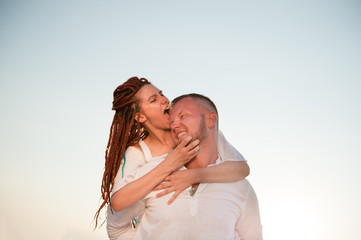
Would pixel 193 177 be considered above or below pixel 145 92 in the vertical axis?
below

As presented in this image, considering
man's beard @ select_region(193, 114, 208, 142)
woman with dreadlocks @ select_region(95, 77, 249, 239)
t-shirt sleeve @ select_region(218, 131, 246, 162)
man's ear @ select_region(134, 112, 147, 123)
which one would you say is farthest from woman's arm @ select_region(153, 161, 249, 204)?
man's ear @ select_region(134, 112, 147, 123)

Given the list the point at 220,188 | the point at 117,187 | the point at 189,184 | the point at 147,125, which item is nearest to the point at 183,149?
the point at 189,184

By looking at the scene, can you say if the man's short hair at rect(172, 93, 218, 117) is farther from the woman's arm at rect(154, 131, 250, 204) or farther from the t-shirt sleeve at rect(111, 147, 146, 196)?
the t-shirt sleeve at rect(111, 147, 146, 196)

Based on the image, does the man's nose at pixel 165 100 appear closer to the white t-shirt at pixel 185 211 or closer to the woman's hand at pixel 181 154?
the white t-shirt at pixel 185 211

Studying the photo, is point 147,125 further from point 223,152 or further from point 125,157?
point 223,152

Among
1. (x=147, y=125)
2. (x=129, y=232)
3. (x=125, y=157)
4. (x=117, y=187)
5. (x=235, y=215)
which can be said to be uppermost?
(x=147, y=125)

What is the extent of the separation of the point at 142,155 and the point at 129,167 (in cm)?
38

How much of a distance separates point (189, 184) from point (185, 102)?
104 cm

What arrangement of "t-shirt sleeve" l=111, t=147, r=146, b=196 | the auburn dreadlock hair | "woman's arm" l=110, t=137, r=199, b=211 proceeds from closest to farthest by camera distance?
1. "woman's arm" l=110, t=137, r=199, b=211
2. "t-shirt sleeve" l=111, t=147, r=146, b=196
3. the auburn dreadlock hair

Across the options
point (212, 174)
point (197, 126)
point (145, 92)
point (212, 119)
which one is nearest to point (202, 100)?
point (212, 119)

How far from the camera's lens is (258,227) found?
4.38 m

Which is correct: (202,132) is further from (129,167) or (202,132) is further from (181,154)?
(129,167)

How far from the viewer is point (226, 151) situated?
180 inches

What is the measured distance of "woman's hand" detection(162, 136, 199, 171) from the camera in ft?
12.9
